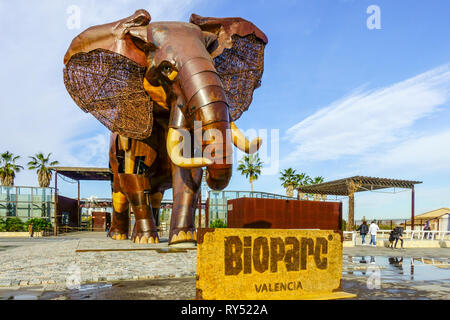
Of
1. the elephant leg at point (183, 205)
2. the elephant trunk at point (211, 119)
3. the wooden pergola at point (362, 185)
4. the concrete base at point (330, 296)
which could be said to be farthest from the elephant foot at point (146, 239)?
the wooden pergola at point (362, 185)

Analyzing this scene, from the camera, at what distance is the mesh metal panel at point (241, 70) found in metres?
8.98

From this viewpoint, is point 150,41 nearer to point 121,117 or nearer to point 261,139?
point 121,117

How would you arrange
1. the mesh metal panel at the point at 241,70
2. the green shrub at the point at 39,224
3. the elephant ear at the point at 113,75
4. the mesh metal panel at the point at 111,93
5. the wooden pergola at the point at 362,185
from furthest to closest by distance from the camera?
the green shrub at the point at 39,224
the wooden pergola at the point at 362,185
the mesh metal panel at the point at 241,70
the mesh metal panel at the point at 111,93
the elephant ear at the point at 113,75

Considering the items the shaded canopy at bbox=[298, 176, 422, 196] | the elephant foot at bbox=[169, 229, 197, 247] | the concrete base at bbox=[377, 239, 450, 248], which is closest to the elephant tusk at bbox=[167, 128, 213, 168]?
the elephant foot at bbox=[169, 229, 197, 247]

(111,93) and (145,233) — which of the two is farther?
(145,233)

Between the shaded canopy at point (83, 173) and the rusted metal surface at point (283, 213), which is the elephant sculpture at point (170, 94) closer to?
the rusted metal surface at point (283, 213)

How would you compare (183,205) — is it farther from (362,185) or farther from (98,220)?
(98,220)

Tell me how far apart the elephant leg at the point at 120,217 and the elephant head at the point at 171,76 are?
3947 mm

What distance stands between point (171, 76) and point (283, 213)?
18.5 metres

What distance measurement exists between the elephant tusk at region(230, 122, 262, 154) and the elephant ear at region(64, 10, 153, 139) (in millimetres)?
1810

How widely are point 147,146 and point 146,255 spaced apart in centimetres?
282

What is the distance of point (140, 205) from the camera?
9.24 metres

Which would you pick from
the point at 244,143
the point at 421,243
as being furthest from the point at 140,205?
the point at 421,243
